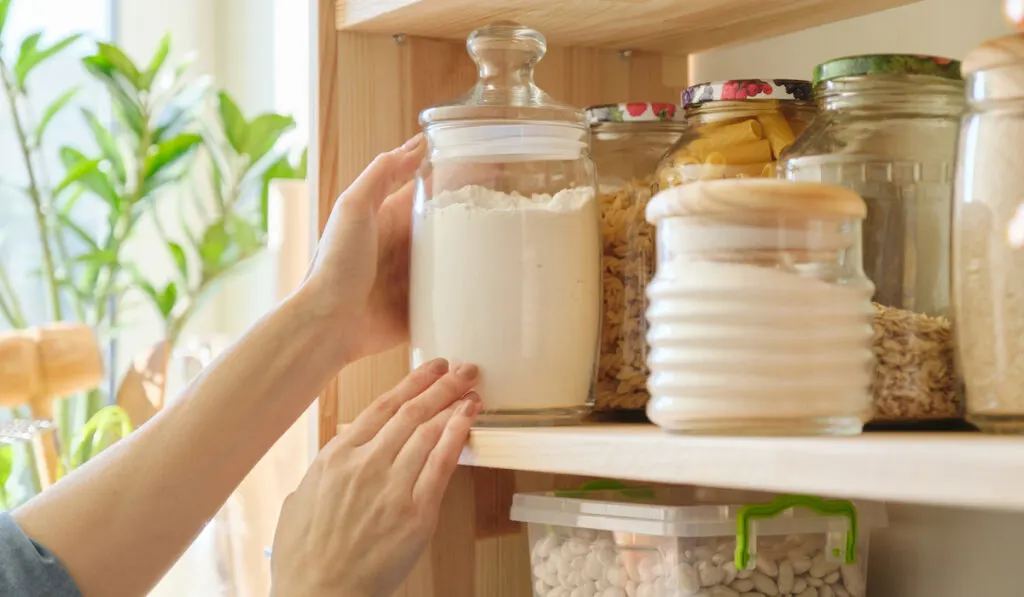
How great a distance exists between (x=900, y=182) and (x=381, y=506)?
1.30ft

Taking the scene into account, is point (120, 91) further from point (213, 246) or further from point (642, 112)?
point (642, 112)

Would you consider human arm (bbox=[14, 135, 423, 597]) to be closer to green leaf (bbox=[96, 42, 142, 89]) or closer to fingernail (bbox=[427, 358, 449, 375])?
fingernail (bbox=[427, 358, 449, 375])

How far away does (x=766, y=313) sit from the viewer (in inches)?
24.2

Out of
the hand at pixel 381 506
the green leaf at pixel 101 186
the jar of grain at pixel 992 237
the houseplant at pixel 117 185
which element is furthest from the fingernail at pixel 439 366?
the green leaf at pixel 101 186

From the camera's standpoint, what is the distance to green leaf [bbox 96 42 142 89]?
205 centimetres

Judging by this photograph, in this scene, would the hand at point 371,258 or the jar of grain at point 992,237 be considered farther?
the hand at point 371,258

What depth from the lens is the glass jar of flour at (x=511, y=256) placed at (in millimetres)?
760

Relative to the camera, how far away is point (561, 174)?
0.80 meters

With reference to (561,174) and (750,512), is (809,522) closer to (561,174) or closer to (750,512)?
(750,512)

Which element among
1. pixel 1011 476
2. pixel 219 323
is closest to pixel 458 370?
pixel 1011 476

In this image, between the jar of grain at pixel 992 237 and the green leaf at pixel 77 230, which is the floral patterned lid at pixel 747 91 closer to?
the jar of grain at pixel 992 237

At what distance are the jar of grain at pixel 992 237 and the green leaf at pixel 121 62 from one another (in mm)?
1755

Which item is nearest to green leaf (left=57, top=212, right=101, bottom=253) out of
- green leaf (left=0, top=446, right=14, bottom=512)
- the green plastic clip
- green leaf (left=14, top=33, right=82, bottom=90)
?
green leaf (left=14, top=33, right=82, bottom=90)

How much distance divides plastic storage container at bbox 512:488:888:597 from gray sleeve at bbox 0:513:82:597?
1.16ft
